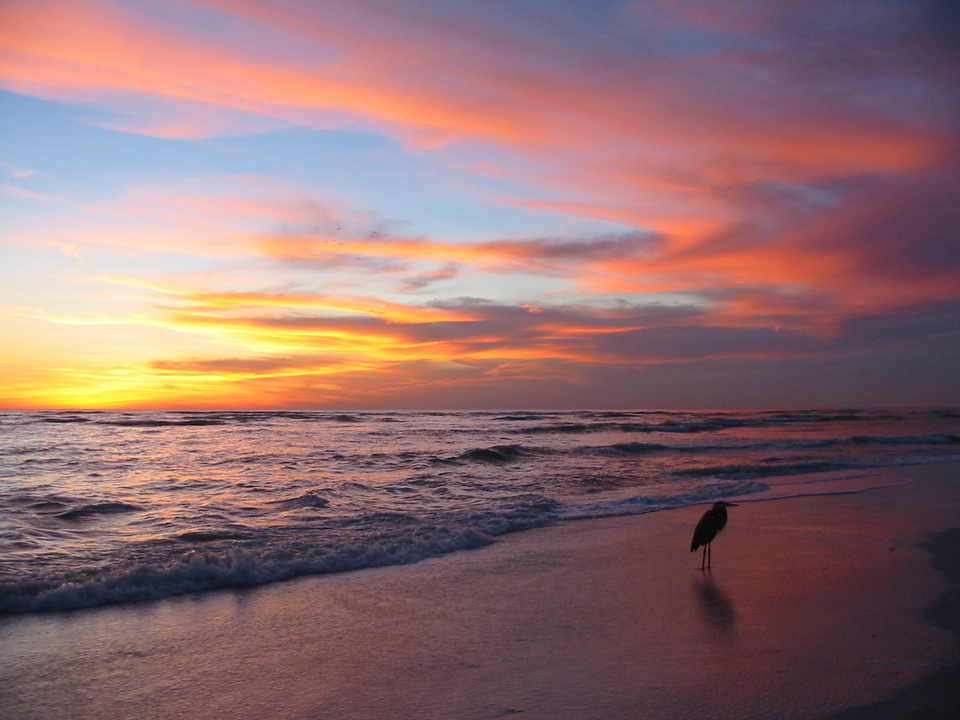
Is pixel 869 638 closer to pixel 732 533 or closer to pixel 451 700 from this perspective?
pixel 451 700

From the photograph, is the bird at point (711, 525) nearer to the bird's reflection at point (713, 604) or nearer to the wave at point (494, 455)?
the bird's reflection at point (713, 604)

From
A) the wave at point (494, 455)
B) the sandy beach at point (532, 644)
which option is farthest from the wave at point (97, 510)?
the wave at point (494, 455)

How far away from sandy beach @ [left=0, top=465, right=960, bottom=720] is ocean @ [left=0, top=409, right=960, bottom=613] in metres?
0.67

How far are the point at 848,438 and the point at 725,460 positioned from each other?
49.1 ft

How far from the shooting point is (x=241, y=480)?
13.9 metres

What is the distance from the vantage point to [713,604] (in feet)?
18.7

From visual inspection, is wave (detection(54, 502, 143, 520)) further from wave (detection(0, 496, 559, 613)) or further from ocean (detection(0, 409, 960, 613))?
wave (detection(0, 496, 559, 613))

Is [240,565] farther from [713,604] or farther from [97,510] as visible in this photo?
[713,604]

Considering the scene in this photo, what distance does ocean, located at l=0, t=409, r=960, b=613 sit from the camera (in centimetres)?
702

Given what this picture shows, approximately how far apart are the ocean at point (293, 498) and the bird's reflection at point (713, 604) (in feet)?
10.7

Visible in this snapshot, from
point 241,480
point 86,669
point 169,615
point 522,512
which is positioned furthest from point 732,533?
point 241,480

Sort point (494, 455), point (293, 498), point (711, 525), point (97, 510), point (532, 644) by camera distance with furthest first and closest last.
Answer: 1. point (494, 455)
2. point (293, 498)
3. point (97, 510)
4. point (711, 525)
5. point (532, 644)

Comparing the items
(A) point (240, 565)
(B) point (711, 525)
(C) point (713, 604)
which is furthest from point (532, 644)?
(A) point (240, 565)

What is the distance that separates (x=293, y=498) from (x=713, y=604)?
27.1ft
